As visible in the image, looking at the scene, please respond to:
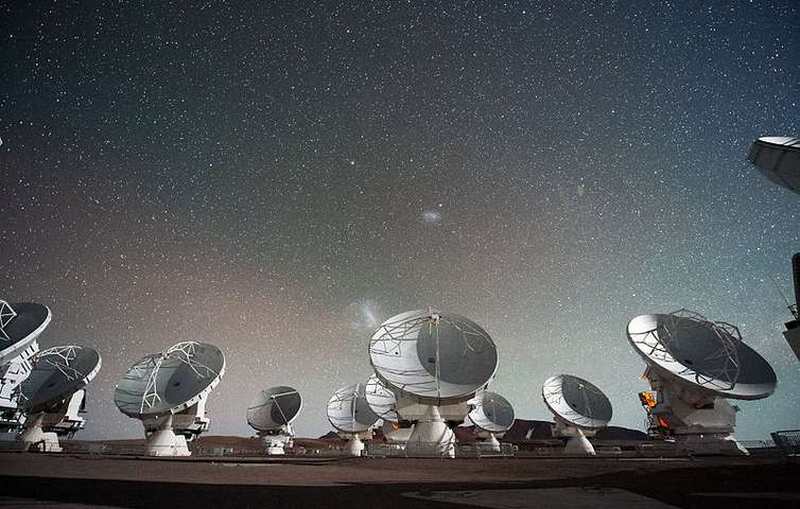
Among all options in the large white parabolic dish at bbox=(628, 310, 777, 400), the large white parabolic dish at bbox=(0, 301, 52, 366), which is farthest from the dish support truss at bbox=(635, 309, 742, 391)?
the large white parabolic dish at bbox=(0, 301, 52, 366)

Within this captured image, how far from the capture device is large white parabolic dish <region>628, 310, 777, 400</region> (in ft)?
95.1

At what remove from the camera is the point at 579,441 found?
3997 centimetres

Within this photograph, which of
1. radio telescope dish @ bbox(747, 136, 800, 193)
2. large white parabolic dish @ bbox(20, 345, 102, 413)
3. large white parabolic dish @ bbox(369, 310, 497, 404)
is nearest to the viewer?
radio telescope dish @ bbox(747, 136, 800, 193)

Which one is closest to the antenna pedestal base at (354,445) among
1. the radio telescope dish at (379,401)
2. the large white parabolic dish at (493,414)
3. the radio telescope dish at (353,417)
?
the radio telescope dish at (353,417)

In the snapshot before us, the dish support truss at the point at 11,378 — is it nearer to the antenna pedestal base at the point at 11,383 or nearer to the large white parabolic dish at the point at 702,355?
the antenna pedestal base at the point at 11,383

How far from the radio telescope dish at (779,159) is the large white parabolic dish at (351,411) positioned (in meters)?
38.5

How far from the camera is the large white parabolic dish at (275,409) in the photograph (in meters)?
44.5

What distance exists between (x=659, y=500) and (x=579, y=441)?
3415cm

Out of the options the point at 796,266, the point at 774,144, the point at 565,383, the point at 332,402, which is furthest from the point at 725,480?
the point at 332,402

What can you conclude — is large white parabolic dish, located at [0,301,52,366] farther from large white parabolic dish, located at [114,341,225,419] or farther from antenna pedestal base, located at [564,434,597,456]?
antenna pedestal base, located at [564,434,597,456]

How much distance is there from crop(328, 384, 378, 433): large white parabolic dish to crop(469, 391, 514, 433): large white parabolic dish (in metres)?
11.9

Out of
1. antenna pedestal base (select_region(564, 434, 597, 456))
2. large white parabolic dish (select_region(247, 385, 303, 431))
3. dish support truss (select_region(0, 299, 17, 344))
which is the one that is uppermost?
antenna pedestal base (select_region(564, 434, 597, 456))

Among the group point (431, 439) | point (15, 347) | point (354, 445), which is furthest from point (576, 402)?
point (15, 347)

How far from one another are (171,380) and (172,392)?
175 centimetres
